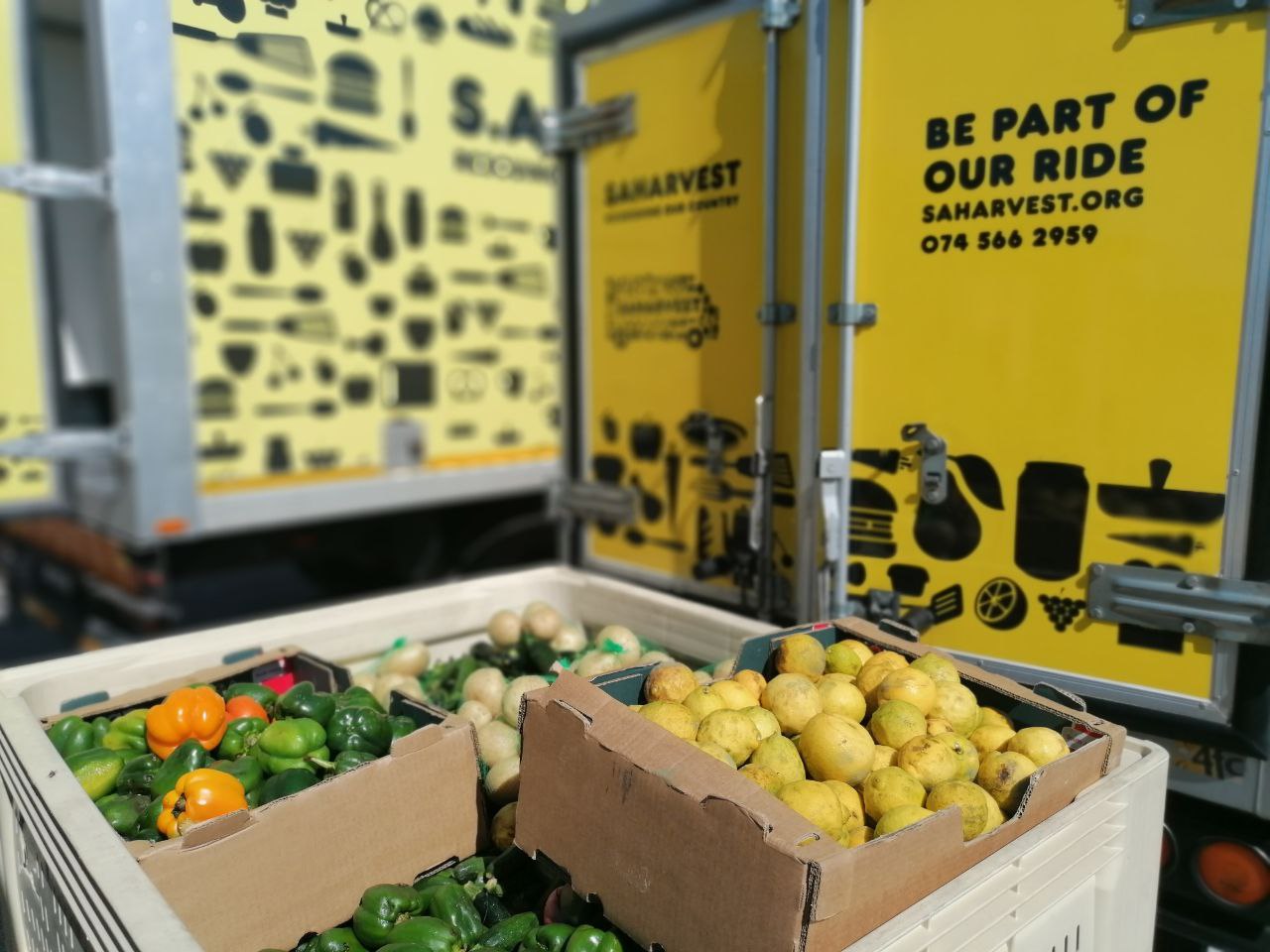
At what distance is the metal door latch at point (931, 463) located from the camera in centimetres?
266

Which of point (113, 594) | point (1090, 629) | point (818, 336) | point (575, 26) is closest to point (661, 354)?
point (818, 336)

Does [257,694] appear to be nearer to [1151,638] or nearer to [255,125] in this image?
[1151,638]

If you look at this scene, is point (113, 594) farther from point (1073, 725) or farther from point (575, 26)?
point (1073, 725)

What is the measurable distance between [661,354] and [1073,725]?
79.3 inches

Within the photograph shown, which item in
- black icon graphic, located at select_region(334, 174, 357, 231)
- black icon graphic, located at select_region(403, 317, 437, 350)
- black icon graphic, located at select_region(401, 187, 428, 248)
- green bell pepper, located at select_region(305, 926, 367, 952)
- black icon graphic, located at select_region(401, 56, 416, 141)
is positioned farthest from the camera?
black icon graphic, located at select_region(403, 317, 437, 350)

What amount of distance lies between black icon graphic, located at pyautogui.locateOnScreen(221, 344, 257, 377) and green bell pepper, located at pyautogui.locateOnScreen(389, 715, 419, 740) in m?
3.16

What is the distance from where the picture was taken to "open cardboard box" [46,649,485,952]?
5.62ft

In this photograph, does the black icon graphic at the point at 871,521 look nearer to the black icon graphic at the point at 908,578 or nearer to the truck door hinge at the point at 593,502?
the black icon graphic at the point at 908,578

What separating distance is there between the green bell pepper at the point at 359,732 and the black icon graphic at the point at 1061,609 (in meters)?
1.68

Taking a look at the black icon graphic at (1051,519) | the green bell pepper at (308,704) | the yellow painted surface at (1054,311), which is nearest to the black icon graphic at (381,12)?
the yellow painted surface at (1054,311)

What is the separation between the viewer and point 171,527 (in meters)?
4.74

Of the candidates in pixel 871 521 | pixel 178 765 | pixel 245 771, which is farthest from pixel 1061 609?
pixel 178 765

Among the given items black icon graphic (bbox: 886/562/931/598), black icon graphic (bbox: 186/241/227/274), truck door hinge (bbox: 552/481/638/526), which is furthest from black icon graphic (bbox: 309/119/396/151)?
black icon graphic (bbox: 886/562/931/598)

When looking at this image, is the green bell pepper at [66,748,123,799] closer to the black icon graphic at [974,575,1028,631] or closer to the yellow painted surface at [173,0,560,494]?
the black icon graphic at [974,575,1028,631]
